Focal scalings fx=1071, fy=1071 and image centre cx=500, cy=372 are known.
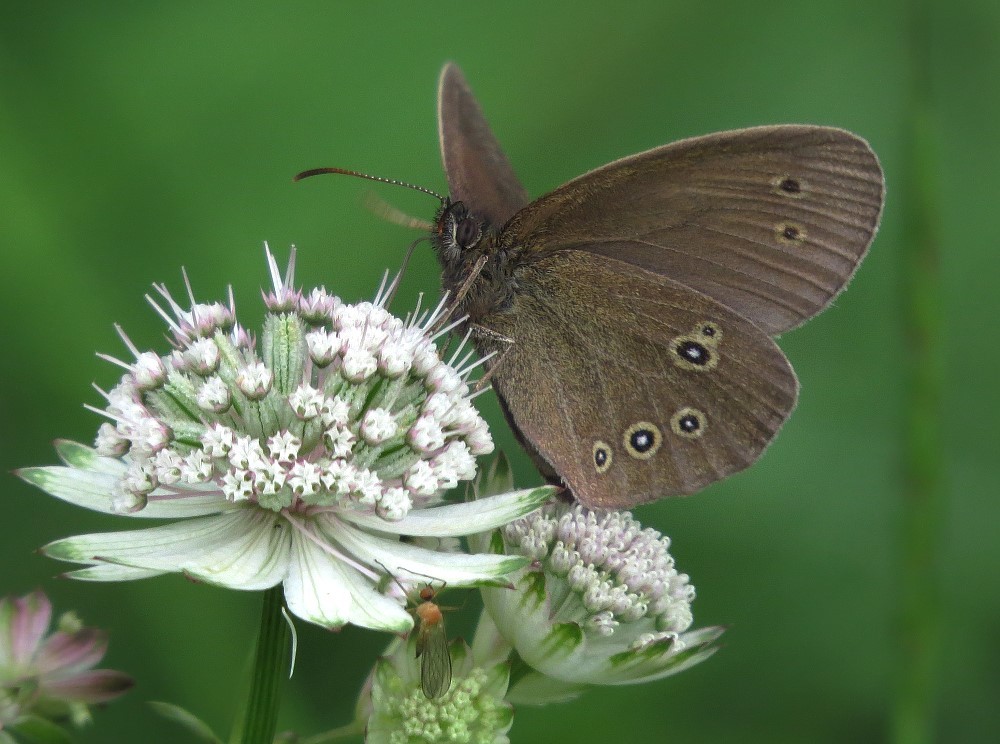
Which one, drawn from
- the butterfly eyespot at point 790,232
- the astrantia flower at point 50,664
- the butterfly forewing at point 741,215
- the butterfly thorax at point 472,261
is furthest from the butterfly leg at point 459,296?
the astrantia flower at point 50,664

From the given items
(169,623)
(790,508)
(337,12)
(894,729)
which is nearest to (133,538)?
(169,623)

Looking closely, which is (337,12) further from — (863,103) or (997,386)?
(997,386)

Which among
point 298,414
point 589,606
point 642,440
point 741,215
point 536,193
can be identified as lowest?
point 589,606

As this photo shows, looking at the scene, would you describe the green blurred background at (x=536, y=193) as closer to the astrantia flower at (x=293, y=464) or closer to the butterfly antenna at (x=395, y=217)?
the butterfly antenna at (x=395, y=217)

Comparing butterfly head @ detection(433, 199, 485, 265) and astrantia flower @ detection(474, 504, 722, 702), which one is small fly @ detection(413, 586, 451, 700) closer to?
astrantia flower @ detection(474, 504, 722, 702)

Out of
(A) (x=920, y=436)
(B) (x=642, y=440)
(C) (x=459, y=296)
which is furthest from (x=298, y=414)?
(A) (x=920, y=436)

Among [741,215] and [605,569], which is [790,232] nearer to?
[741,215]
